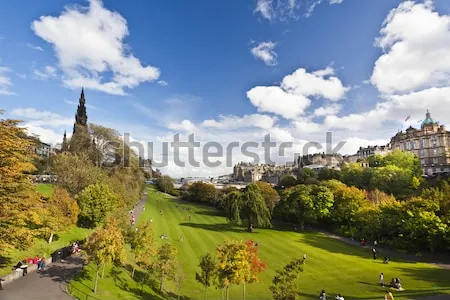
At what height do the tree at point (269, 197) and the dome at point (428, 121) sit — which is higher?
the dome at point (428, 121)

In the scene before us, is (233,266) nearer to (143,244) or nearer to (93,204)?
(143,244)

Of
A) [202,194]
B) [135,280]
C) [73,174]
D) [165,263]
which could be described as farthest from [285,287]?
[202,194]

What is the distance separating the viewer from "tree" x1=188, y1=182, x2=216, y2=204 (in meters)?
108

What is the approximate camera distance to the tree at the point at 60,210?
32656mm

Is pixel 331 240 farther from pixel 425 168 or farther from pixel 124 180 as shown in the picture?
pixel 425 168

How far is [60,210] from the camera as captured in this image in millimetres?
36969

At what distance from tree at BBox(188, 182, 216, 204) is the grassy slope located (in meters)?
66.2

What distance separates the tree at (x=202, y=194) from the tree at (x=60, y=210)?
6871 centimetres

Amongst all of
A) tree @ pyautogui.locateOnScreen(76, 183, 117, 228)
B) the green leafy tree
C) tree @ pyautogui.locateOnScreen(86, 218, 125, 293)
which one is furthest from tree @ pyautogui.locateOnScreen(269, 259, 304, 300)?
the green leafy tree

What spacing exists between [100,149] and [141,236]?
4569 centimetres

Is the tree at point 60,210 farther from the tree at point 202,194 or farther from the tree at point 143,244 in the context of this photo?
the tree at point 202,194

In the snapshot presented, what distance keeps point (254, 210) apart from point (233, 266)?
37.0 m

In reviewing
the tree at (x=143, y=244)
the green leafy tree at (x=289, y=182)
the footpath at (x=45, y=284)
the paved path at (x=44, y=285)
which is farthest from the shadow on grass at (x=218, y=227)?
the green leafy tree at (x=289, y=182)

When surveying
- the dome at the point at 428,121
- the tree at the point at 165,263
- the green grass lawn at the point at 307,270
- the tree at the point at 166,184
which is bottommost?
the green grass lawn at the point at 307,270
